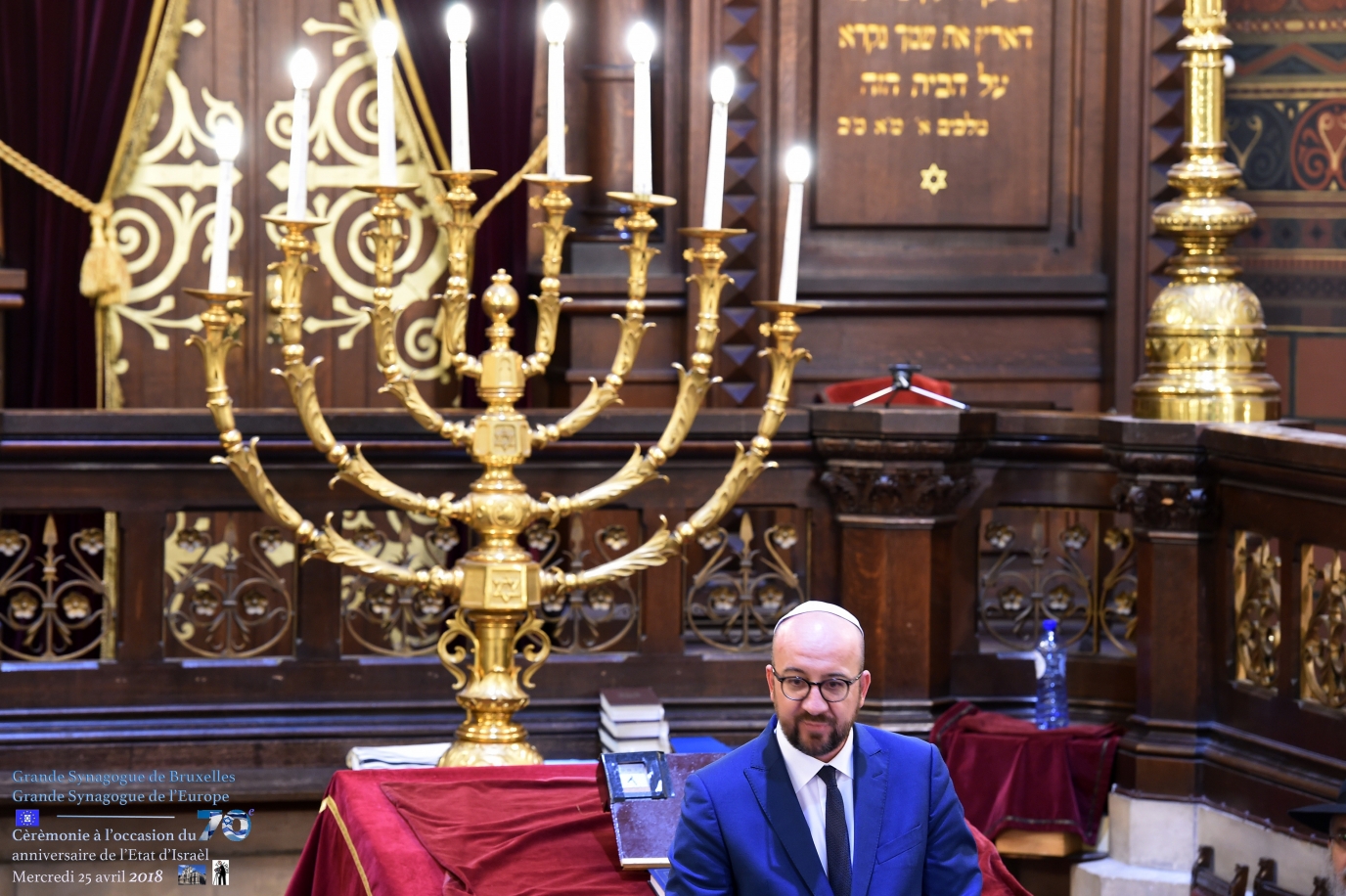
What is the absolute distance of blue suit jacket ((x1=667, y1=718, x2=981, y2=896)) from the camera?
7.74 ft

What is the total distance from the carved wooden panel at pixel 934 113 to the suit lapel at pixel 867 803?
4.01 metres

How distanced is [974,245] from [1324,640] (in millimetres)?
2506

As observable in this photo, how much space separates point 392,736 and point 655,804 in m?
1.86

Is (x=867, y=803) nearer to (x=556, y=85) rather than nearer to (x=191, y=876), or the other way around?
(x=556, y=85)

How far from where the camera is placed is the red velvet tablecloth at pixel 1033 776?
14.7 feet

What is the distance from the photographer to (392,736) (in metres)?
4.66

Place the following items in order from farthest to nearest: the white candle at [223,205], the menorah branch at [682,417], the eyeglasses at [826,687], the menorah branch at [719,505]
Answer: the menorah branch at [719,505]
the menorah branch at [682,417]
the white candle at [223,205]
the eyeglasses at [826,687]

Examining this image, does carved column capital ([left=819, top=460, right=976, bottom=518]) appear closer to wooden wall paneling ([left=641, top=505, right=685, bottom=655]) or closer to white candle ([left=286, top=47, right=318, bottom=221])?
wooden wall paneling ([left=641, top=505, right=685, bottom=655])

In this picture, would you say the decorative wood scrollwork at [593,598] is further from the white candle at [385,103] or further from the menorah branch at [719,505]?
the white candle at [385,103]

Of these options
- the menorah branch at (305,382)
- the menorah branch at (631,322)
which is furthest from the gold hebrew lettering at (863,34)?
the menorah branch at (305,382)

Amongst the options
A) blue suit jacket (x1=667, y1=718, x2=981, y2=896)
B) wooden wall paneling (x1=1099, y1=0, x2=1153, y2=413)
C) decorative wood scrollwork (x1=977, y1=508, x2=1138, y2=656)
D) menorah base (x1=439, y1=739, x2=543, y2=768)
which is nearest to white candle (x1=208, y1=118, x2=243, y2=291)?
menorah base (x1=439, y1=739, x2=543, y2=768)

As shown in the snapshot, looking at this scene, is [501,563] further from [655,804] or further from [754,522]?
[754,522]

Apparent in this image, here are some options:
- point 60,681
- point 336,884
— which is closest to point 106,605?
point 60,681

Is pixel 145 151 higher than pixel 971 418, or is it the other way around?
pixel 145 151
